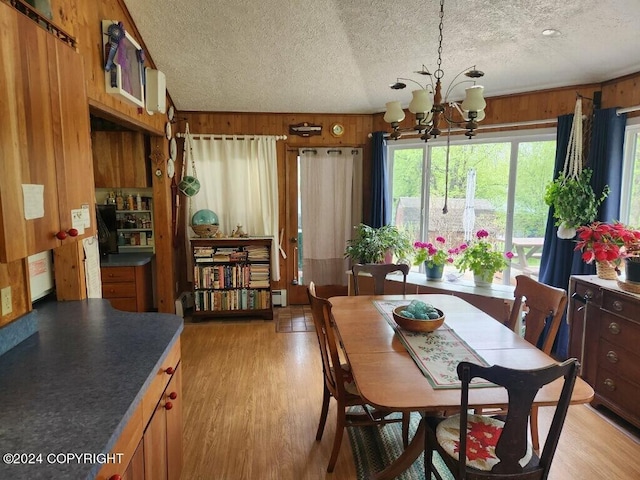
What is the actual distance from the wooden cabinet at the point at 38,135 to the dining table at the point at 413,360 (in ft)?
4.21

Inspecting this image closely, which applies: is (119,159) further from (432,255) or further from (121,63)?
(432,255)

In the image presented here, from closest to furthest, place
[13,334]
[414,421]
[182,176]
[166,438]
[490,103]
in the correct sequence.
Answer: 1. [13,334]
2. [166,438]
3. [414,421]
4. [490,103]
5. [182,176]

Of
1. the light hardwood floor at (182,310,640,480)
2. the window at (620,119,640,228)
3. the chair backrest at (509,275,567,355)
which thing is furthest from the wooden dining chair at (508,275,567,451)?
the window at (620,119,640,228)

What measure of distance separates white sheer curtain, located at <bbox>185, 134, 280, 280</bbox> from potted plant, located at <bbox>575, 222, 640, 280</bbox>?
3016mm

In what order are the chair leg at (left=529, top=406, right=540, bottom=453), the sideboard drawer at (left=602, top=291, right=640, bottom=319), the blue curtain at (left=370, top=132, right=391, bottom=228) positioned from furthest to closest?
the blue curtain at (left=370, top=132, right=391, bottom=228), the sideboard drawer at (left=602, top=291, right=640, bottom=319), the chair leg at (left=529, top=406, right=540, bottom=453)

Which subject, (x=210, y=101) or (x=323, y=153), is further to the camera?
(x=323, y=153)

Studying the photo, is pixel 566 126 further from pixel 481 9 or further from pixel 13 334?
pixel 13 334

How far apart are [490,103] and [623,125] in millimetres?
1130

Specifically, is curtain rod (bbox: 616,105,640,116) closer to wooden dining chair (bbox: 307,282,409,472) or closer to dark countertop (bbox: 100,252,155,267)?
wooden dining chair (bbox: 307,282,409,472)

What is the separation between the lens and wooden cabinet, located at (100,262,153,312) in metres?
3.78

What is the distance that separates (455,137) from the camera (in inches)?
161

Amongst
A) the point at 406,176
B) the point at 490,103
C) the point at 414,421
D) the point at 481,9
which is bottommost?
the point at 414,421

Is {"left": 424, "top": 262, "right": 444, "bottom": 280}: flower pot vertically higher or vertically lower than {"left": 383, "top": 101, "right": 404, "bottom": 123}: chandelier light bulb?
lower

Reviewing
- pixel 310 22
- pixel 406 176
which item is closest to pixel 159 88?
pixel 310 22
